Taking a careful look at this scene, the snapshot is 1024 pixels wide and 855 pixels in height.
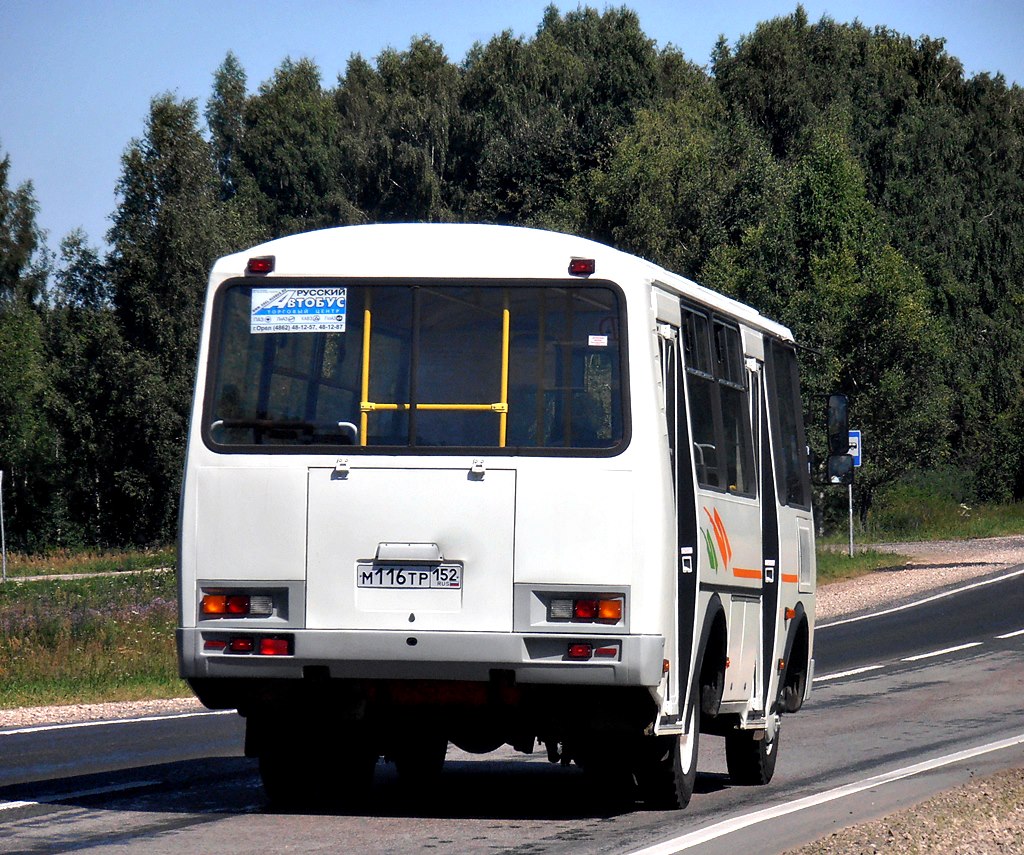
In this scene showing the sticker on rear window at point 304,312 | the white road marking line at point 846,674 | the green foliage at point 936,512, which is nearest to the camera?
the sticker on rear window at point 304,312

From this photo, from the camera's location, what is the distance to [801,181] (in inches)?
2115

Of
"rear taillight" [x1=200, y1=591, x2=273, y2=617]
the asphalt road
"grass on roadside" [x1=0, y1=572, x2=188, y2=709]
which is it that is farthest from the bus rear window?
"grass on roadside" [x1=0, y1=572, x2=188, y2=709]

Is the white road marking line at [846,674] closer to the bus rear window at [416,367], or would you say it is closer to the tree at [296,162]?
the bus rear window at [416,367]

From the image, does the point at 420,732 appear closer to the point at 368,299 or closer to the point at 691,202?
the point at 368,299

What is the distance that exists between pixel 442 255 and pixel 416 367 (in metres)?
0.61

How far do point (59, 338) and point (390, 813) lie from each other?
6225 centimetres

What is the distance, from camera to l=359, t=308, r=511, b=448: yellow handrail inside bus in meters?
8.63

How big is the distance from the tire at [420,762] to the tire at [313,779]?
0.37 meters

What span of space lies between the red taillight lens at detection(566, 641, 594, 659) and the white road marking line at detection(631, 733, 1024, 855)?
940 mm

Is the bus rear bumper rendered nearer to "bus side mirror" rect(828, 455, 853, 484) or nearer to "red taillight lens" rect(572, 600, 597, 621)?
"red taillight lens" rect(572, 600, 597, 621)

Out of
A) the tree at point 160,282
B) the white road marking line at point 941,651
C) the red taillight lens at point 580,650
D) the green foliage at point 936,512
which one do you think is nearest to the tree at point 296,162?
the tree at point 160,282

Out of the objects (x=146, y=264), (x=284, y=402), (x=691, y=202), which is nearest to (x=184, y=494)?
(x=284, y=402)

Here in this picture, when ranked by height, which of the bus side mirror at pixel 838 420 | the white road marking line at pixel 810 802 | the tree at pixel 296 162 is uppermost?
the tree at pixel 296 162

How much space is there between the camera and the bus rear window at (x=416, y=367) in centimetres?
863
